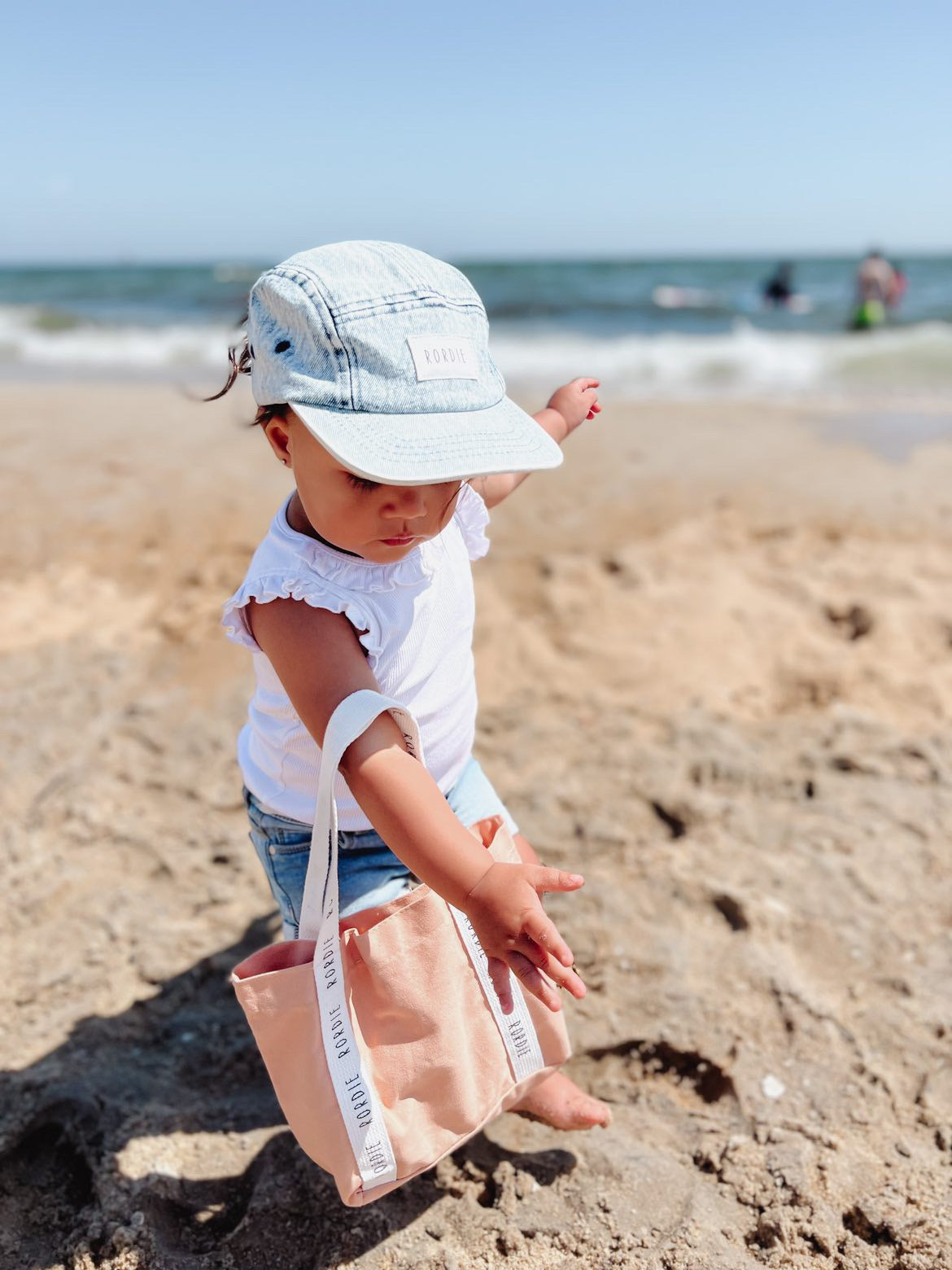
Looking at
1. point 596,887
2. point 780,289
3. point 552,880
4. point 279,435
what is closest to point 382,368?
point 279,435

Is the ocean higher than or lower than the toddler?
→ lower

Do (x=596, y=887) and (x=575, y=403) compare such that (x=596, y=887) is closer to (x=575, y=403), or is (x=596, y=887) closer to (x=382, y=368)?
(x=575, y=403)

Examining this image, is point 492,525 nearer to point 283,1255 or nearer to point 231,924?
point 231,924

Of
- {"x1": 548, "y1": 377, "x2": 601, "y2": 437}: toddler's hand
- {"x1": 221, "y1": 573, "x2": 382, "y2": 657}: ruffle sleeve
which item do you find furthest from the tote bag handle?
{"x1": 548, "y1": 377, "x2": 601, "y2": 437}: toddler's hand

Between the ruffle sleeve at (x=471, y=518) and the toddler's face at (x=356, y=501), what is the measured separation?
0.99ft

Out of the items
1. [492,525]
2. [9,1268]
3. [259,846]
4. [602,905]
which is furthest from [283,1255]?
[492,525]

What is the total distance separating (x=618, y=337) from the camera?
1329 centimetres

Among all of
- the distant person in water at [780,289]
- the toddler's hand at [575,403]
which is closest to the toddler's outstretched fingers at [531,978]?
the toddler's hand at [575,403]

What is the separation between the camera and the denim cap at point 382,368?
1.18m

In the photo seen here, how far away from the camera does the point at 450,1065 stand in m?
1.34

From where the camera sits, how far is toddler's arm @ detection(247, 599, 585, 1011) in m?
1.17

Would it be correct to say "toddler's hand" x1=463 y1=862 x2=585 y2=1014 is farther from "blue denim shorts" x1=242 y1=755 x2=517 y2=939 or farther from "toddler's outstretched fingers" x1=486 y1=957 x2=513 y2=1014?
"blue denim shorts" x1=242 y1=755 x2=517 y2=939

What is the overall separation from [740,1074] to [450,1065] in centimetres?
73

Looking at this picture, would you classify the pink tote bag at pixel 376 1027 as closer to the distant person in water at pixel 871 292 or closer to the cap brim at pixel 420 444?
the cap brim at pixel 420 444
